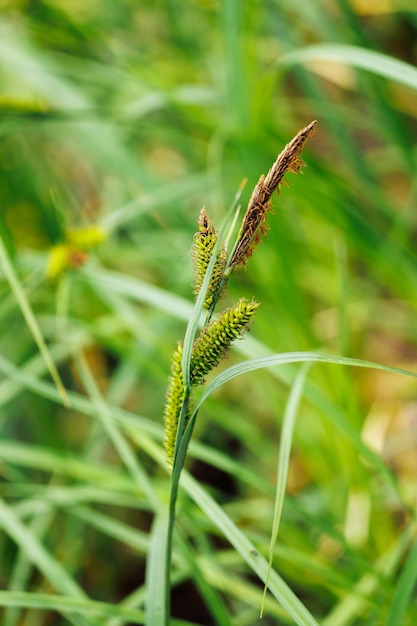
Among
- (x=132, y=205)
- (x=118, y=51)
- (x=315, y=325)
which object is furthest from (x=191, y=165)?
(x=132, y=205)

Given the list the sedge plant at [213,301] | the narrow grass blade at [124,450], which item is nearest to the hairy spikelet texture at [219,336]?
the sedge plant at [213,301]

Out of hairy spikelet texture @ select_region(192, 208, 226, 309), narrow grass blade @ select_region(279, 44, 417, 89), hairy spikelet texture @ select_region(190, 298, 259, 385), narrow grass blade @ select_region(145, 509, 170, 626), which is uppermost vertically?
narrow grass blade @ select_region(279, 44, 417, 89)

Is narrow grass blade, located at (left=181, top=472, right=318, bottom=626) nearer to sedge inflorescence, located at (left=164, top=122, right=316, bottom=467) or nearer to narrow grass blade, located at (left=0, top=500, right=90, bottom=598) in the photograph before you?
sedge inflorescence, located at (left=164, top=122, right=316, bottom=467)

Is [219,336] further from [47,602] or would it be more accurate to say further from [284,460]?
[47,602]

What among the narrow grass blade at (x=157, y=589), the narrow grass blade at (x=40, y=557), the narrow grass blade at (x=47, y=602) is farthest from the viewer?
the narrow grass blade at (x=40, y=557)

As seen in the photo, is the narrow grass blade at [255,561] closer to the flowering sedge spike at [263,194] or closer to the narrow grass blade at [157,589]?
the narrow grass blade at [157,589]

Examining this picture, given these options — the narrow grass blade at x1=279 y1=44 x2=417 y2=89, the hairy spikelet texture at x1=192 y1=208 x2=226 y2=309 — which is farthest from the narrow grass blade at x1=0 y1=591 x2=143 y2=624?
the narrow grass blade at x1=279 y1=44 x2=417 y2=89

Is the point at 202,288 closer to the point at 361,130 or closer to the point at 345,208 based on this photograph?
the point at 345,208
